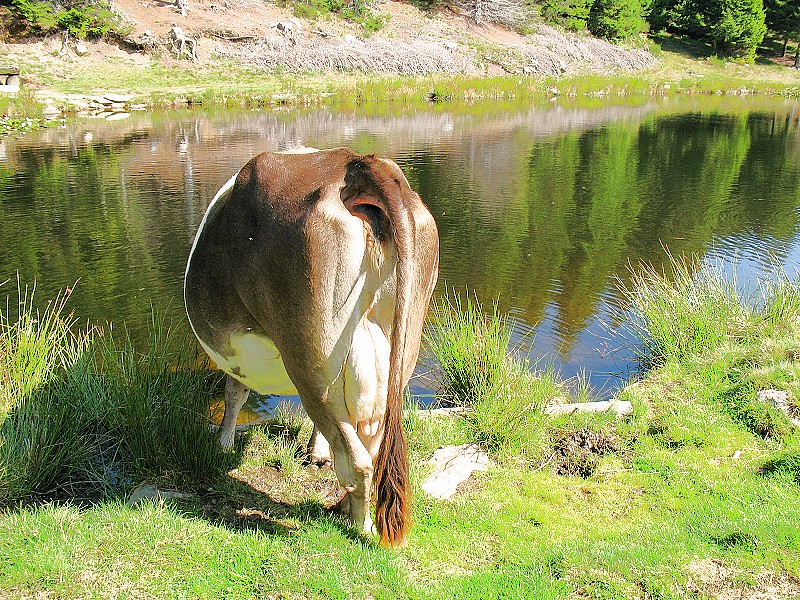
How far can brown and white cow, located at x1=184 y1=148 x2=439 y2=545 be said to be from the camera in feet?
9.75

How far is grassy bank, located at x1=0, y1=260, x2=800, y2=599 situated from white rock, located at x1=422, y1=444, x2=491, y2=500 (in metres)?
0.08

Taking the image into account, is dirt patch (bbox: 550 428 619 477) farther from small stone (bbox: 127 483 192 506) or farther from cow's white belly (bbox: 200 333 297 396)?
small stone (bbox: 127 483 192 506)

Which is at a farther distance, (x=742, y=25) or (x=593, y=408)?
(x=742, y=25)

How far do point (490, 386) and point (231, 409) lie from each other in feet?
6.77

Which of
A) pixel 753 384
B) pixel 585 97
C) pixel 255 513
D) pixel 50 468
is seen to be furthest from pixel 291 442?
pixel 585 97

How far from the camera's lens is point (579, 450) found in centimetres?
467

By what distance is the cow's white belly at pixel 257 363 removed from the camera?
3.62m

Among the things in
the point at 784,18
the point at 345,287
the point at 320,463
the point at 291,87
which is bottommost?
the point at 320,463

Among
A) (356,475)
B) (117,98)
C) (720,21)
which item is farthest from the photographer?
(720,21)

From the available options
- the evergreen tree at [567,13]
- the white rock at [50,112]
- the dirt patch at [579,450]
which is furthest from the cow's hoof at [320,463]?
the evergreen tree at [567,13]

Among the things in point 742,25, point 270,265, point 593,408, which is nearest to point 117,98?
point 593,408

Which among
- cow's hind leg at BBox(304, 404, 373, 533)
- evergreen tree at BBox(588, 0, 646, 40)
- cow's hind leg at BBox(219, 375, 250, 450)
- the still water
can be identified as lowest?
the still water

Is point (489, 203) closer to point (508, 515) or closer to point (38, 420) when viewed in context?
point (508, 515)

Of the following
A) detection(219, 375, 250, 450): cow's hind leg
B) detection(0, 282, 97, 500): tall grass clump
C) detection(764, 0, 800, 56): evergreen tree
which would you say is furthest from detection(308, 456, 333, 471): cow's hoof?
detection(764, 0, 800, 56): evergreen tree
